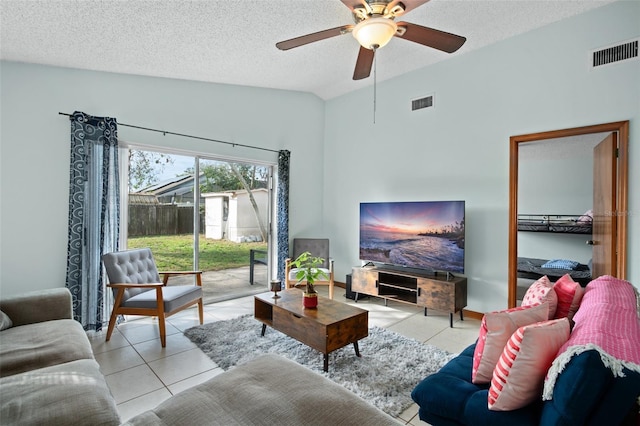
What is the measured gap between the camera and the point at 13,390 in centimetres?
137

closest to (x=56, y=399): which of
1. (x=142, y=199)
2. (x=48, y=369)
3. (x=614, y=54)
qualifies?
(x=48, y=369)

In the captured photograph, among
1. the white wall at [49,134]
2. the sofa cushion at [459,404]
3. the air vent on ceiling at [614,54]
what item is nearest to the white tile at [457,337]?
the sofa cushion at [459,404]

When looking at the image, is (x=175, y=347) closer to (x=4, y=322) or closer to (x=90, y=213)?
(x=4, y=322)

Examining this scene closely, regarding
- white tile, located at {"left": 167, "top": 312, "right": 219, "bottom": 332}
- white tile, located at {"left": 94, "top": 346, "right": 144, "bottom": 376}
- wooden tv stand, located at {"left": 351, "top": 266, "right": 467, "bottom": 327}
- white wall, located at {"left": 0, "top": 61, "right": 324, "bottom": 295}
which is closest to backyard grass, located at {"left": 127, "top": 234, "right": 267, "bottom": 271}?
white tile, located at {"left": 167, "top": 312, "right": 219, "bottom": 332}

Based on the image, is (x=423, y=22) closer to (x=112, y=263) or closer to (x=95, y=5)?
(x=95, y=5)

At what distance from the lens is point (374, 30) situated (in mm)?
2025

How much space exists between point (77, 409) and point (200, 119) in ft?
11.6

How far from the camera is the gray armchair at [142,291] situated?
2.88 meters

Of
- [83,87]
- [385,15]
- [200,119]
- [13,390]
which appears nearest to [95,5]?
[83,87]

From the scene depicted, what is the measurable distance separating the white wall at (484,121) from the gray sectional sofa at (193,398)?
2972 mm

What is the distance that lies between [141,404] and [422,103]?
4.26 m

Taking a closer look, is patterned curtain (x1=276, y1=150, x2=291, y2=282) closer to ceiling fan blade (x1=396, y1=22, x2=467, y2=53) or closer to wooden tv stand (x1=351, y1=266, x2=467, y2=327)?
wooden tv stand (x1=351, y1=266, x2=467, y2=327)

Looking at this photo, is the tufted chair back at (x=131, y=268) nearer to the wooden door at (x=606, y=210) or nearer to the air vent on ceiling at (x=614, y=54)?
the wooden door at (x=606, y=210)

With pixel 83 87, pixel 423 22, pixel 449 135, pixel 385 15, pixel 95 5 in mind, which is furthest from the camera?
pixel 449 135
